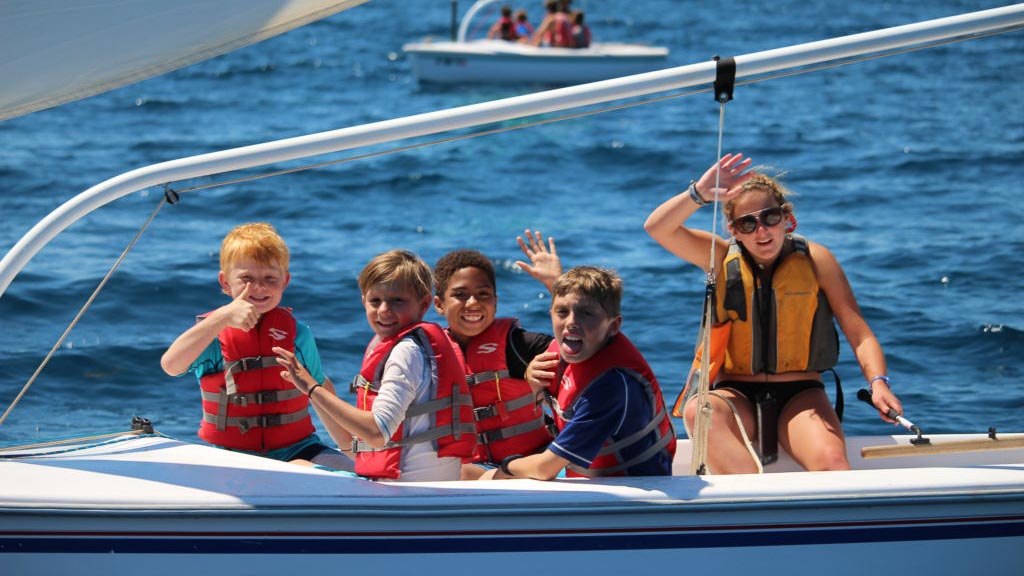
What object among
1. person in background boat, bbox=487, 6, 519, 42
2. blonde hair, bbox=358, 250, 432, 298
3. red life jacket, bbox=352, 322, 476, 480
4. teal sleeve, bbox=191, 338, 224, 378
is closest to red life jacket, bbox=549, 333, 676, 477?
red life jacket, bbox=352, 322, 476, 480

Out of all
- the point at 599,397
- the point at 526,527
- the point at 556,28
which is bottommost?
the point at 526,527

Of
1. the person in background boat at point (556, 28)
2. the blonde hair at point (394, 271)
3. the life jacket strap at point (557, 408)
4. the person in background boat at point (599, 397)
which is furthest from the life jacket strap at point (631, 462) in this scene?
the person in background boat at point (556, 28)

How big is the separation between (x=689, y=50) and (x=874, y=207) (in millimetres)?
12303

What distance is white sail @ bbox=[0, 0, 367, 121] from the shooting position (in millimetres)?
3234

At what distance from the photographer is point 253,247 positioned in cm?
373

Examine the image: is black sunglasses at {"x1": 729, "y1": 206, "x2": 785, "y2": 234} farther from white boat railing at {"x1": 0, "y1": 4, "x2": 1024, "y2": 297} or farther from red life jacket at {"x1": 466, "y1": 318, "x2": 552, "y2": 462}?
red life jacket at {"x1": 466, "y1": 318, "x2": 552, "y2": 462}

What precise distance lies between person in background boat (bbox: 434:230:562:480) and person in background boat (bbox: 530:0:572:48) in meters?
15.3

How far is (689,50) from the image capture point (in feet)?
73.2

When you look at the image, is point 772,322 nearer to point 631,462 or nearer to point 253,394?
point 631,462

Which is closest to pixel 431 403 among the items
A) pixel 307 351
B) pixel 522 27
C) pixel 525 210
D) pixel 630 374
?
pixel 630 374

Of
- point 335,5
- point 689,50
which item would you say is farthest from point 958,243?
point 689,50

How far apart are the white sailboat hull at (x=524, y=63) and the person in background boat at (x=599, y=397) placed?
1519cm

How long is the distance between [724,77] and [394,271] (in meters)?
1.09

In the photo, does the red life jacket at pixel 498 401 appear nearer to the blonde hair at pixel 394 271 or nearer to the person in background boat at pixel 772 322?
the blonde hair at pixel 394 271
